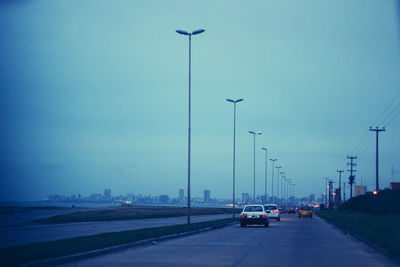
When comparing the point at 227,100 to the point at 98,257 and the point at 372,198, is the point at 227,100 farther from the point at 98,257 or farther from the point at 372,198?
the point at 372,198

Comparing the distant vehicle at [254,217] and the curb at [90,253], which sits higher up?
the curb at [90,253]

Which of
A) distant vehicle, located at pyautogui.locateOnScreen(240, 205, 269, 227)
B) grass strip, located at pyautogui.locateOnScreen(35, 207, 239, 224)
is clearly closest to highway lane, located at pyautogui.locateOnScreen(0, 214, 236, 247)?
grass strip, located at pyautogui.locateOnScreen(35, 207, 239, 224)

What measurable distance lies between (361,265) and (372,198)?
84.1 m

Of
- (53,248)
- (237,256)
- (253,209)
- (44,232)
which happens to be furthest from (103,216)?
(237,256)

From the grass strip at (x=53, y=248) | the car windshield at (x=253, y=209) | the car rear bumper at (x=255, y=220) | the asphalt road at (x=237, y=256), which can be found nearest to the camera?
the grass strip at (x=53, y=248)

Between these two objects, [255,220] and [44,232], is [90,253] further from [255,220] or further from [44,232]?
[255,220]

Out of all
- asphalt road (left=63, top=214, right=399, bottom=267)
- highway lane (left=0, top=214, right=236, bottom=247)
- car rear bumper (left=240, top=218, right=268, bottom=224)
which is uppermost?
asphalt road (left=63, top=214, right=399, bottom=267)

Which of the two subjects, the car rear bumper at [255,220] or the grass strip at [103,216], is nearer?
the car rear bumper at [255,220]

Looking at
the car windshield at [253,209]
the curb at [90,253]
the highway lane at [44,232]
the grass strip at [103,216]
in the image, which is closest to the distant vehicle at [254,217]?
the car windshield at [253,209]

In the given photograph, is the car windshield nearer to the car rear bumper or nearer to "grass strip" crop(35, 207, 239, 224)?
the car rear bumper

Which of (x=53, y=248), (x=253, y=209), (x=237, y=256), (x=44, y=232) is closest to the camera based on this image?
(x=53, y=248)

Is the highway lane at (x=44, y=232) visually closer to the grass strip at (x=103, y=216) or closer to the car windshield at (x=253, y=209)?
the grass strip at (x=103, y=216)

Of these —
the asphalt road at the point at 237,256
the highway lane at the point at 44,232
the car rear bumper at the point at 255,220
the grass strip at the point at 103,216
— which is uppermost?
the asphalt road at the point at 237,256

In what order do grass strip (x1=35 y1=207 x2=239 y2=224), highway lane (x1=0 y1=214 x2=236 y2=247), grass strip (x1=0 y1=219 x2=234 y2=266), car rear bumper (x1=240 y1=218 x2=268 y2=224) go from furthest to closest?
1. grass strip (x1=35 y1=207 x2=239 y2=224)
2. car rear bumper (x1=240 y1=218 x2=268 y2=224)
3. highway lane (x1=0 y1=214 x2=236 y2=247)
4. grass strip (x1=0 y1=219 x2=234 y2=266)
